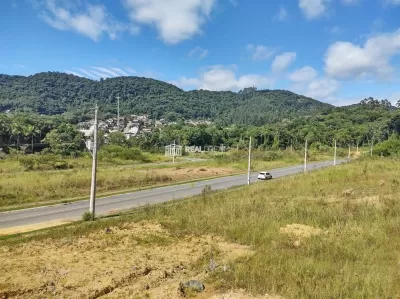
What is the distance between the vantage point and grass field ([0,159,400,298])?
394 inches

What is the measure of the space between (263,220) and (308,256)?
16.9 ft

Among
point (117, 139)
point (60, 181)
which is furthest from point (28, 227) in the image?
point (117, 139)

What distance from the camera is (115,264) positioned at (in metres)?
12.0

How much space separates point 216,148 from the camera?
123m

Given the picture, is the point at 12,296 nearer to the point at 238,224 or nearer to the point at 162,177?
the point at 238,224

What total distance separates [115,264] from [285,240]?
22.0 ft

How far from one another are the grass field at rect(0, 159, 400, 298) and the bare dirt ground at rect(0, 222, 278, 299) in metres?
0.11

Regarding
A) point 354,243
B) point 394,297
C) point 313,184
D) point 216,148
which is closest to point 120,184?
point 313,184

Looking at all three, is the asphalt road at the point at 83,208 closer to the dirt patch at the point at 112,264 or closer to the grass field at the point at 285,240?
the grass field at the point at 285,240

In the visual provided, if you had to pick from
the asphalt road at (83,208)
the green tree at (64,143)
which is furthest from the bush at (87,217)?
the green tree at (64,143)

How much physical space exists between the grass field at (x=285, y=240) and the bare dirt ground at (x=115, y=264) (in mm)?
110

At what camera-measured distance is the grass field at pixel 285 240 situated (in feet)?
32.9

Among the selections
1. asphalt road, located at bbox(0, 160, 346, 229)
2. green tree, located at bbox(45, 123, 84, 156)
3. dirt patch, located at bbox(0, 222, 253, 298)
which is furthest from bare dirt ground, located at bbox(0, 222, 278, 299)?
green tree, located at bbox(45, 123, 84, 156)

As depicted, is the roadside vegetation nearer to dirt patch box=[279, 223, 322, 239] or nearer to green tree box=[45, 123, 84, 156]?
green tree box=[45, 123, 84, 156]
